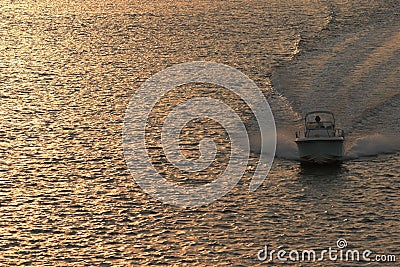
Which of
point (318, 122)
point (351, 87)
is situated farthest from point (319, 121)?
point (351, 87)

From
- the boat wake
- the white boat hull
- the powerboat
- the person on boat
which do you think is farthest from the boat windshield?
the white boat hull

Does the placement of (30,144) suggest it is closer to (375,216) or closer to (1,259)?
(1,259)

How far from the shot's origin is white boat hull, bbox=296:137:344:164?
45.6 metres

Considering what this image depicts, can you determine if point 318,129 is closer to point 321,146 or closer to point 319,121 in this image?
point 319,121

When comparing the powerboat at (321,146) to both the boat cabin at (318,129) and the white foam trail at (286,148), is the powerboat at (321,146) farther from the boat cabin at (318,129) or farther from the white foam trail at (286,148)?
the white foam trail at (286,148)

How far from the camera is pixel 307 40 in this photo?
7044 centimetres

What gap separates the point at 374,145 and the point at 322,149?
11.7 ft

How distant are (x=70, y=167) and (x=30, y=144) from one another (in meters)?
4.53

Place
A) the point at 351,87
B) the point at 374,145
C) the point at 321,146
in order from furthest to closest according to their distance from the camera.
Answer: the point at 351,87
the point at 374,145
the point at 321,146

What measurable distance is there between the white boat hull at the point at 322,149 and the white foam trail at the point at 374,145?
130 cm

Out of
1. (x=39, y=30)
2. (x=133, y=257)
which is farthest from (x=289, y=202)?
(x=39, y=30)

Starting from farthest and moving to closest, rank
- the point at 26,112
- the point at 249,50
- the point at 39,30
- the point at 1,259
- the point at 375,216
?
the point at 39,30 < the point at 249,50 < the point at 26,112 < the point at 375,216 < the point at 1,259

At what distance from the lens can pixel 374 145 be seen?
47.6 meters

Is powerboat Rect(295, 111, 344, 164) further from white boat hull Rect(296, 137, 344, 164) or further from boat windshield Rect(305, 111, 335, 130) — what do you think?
boat windshield Rect(305, 111, 335, 130)
